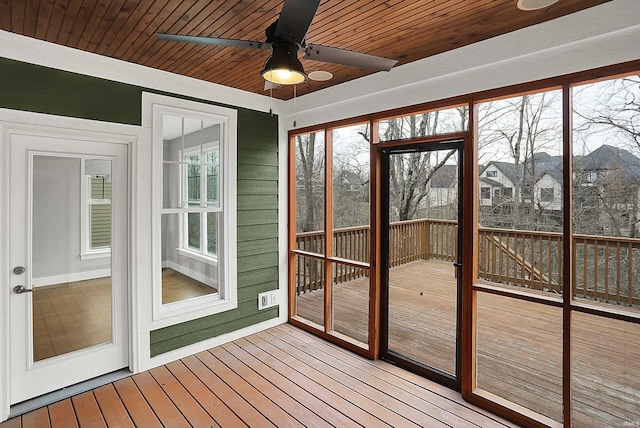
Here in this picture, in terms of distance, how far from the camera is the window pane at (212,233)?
3867mm

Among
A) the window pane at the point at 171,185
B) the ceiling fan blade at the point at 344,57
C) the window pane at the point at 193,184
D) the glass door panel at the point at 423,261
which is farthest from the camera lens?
the window pane at the point at 193,184

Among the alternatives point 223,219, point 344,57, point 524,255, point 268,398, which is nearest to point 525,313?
point 524,255

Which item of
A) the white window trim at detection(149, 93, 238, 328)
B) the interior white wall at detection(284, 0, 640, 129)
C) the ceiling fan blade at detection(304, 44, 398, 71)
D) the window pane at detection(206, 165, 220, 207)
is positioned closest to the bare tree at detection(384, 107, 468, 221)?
the interior white wall at detection(284, 0, 640, 129)

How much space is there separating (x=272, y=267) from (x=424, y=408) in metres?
2.34

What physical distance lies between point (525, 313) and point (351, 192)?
200 centimetres

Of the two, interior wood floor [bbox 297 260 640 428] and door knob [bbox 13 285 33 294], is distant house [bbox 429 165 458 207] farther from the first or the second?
door knob [bbox 13 285 33 294]

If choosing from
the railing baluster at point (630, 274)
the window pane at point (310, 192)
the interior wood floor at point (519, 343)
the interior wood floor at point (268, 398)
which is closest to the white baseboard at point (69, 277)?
the interior wood floor at point (268, 398)

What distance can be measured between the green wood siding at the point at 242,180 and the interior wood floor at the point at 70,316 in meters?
0.50

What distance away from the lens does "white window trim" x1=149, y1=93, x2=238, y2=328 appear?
11.0 feet

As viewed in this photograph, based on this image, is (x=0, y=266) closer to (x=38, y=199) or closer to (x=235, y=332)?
(x=38, y=199)

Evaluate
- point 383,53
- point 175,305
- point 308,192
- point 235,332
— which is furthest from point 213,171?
point 383,53

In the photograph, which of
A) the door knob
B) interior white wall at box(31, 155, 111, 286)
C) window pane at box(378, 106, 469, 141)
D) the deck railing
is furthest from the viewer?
window pane at box(378, 106, 469, 141)

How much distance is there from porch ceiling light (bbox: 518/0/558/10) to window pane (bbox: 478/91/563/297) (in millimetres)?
639

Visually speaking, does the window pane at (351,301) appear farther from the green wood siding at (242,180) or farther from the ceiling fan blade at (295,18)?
the ceiling fan blade at (295,18)
